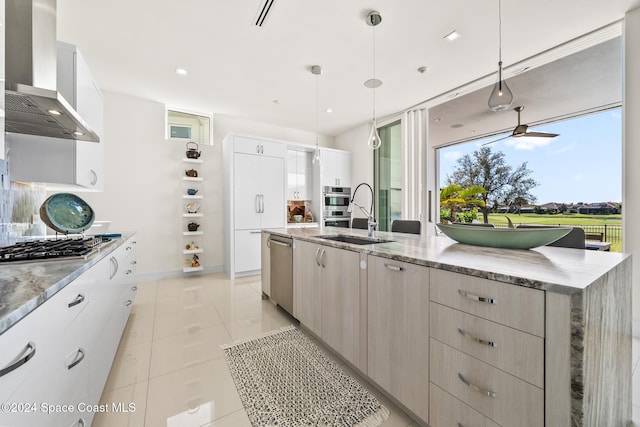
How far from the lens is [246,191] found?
4359 mm

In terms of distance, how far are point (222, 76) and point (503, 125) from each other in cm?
512

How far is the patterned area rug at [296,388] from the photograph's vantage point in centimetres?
140

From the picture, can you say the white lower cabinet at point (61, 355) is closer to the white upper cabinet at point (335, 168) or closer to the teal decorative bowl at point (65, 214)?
the teal decorative bowl at point (65, 214)

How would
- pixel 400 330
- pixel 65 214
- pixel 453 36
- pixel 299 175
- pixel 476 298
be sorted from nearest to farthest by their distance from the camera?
1. pixel 476 298
2. pixel 400 330
3. pixel 65 214
4. pixel 453 36
5. pixel 299 175

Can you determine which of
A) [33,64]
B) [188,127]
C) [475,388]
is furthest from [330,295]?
[188,127]

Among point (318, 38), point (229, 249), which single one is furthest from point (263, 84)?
point (229, 249)

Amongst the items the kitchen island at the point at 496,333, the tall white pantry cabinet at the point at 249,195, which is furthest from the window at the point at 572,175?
the tall white pantry cabinet at the point at 249,195

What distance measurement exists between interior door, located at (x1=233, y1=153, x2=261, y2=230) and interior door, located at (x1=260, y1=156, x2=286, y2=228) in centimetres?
11

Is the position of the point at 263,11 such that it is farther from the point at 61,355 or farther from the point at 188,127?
the point at 188,127

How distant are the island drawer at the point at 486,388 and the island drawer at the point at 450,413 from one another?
0.02 meters

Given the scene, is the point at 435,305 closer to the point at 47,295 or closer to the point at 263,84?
the point at 47,295

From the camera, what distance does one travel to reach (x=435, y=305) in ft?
3.86

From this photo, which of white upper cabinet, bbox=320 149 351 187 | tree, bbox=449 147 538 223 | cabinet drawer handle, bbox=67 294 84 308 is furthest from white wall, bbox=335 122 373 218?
cabinet drawer handle, bbox=67 294 84 308

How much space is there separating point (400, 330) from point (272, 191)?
3691 mm
